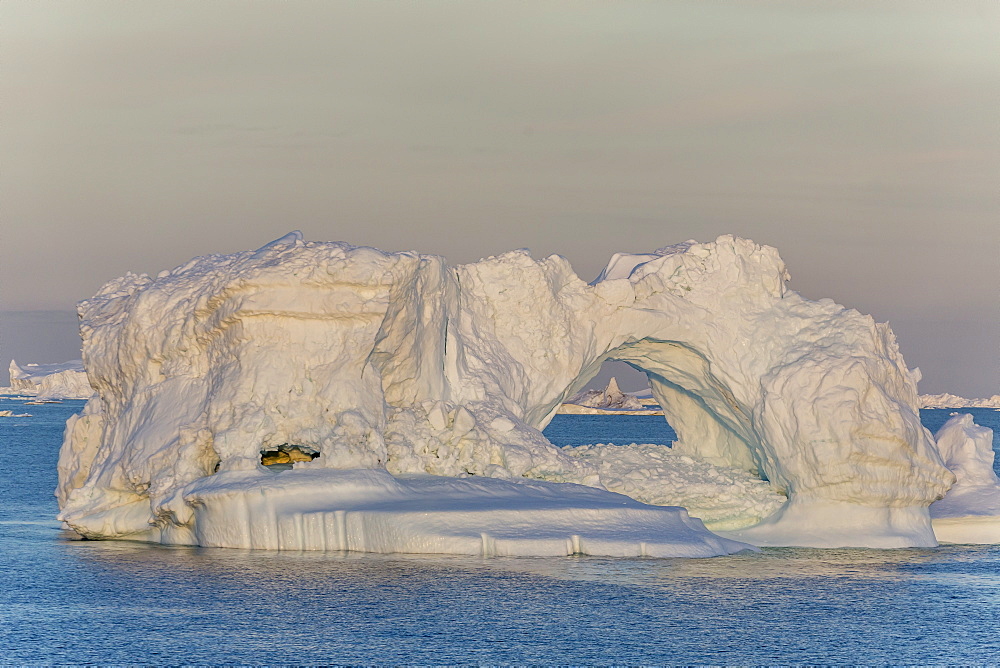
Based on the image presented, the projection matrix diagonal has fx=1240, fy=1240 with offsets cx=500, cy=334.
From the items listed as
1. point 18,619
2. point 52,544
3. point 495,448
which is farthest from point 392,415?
point 18,619

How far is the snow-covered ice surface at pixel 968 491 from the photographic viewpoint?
84.6 ft

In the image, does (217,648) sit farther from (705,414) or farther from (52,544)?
(705,414)

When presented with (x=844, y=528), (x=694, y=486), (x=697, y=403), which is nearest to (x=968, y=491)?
(x=844, y=528)

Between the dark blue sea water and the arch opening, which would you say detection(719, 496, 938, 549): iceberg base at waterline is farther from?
the arch opening

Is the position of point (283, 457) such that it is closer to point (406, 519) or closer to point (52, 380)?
point (406, 519)

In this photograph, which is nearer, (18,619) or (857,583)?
(18,619)

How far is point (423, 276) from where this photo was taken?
24234 millimetres

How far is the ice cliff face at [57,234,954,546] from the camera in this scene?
22.3m

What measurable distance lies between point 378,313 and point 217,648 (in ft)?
28.5

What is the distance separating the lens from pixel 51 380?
143000mm

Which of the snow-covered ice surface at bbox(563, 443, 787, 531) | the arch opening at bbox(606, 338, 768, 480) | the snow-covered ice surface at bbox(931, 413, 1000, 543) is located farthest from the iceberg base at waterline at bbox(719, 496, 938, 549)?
the arch opening at bbox(606, 338, 768, 480)

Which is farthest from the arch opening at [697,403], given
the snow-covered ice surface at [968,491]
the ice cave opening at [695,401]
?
the snow-covered ice surface at [968,491]

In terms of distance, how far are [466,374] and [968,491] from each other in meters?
11.5

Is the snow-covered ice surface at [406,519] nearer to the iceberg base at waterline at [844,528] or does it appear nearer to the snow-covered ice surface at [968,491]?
the iceberg base at waterline at [844,528]
